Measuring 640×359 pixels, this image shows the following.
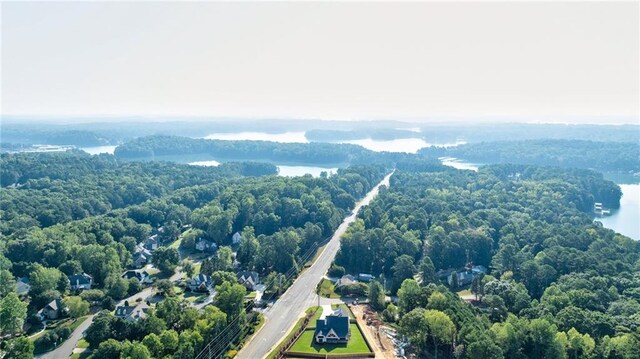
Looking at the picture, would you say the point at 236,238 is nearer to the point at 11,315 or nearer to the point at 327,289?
the point at 327,289

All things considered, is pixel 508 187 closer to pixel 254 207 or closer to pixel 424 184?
pixel 424 184

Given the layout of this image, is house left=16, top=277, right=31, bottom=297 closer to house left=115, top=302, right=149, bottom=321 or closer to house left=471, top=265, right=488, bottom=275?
house left=115, top=302, right=149, bottom=321

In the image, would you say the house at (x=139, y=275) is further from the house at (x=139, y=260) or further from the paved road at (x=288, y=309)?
the paved road at (x=288, y=309)

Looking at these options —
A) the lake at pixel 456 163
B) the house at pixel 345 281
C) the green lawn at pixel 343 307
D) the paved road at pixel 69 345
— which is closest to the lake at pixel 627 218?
the lake at pixel 456 163

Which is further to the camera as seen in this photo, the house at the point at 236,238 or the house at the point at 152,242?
the house at the point at 236,238

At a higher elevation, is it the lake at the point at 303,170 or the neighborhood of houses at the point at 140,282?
the lake at the point at 303,170
